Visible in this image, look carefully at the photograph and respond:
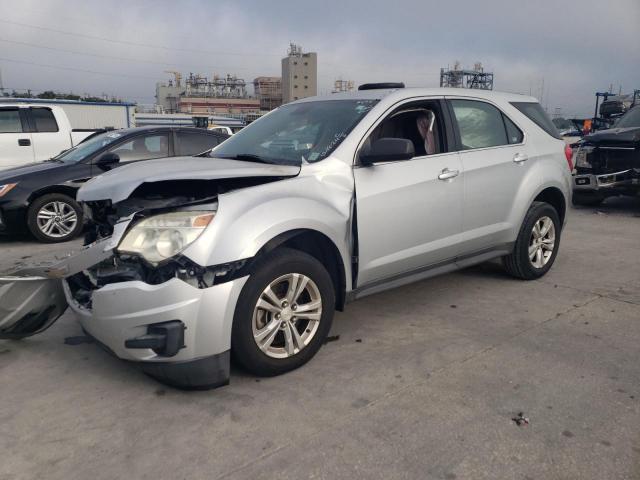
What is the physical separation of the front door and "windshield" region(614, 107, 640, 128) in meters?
6.66

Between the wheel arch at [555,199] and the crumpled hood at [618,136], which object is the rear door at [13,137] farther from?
the crumpled hood at [618,136]

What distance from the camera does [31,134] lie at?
9.45 meters

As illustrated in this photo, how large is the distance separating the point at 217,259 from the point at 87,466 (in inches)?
43.2

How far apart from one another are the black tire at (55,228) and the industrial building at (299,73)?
98.5 meters

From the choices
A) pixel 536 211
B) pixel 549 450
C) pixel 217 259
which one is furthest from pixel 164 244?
Answer: pixel 536 211

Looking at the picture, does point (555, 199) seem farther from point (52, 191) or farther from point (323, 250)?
point (52, 191)

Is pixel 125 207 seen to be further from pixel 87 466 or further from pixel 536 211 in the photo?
pixel 536 211

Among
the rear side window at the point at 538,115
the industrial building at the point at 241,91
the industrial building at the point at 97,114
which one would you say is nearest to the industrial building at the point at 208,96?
the industrial building at the point at 241,91

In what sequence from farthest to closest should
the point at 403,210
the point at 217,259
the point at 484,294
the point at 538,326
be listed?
1. the point at 484,294
2. the point at 538,326
3. the point at 403,210
4. the point at 217,259

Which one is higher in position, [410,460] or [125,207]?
[125,207]

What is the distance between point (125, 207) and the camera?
121 inches

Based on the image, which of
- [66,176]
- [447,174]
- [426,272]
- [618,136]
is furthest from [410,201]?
[618,136]

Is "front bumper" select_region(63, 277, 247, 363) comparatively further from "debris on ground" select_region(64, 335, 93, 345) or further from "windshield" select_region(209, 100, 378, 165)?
"windshield" select_region(209, 100, 378, 165)

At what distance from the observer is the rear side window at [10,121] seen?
30.4 ft
